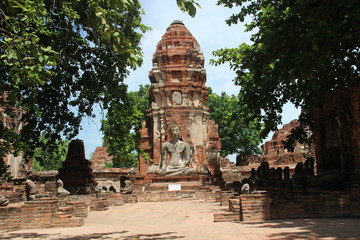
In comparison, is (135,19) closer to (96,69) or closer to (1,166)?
(96,69)

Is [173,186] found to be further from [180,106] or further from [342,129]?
[342,129]

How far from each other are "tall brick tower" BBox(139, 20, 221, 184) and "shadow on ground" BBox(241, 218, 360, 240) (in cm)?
1666

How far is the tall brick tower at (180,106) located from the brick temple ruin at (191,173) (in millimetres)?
60

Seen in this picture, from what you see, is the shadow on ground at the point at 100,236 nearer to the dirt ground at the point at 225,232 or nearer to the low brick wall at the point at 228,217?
the dirt ground at the point at 225,232

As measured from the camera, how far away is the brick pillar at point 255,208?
782cm

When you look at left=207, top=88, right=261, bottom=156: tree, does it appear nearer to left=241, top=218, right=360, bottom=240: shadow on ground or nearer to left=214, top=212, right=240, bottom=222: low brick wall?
left=214, top=212, right=240, bottom=222: low brick wall

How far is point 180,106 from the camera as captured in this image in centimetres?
2466

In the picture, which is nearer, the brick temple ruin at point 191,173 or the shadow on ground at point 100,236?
the shadow on ground at point 100,236


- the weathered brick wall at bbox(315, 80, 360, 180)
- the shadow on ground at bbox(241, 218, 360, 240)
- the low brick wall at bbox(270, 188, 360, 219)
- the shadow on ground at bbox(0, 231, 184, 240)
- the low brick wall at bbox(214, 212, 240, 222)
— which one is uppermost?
the weathered brick wall at bbox(315, 80, 360, 180)

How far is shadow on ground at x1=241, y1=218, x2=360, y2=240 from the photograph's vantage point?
220 inches

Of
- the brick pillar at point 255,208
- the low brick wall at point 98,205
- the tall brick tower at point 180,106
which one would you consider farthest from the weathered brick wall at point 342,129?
the tall brick tower at point 180,106

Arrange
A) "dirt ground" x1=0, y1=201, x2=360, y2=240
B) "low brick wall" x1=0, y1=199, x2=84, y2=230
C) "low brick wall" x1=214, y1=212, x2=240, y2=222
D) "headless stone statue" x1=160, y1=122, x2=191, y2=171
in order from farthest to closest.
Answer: "headless stone statue" x1=160, y1=122, x2=191, y2=171, "low brick wall" x1=0, y1=199, x2=84, y2=230, "low brick wall" x1=214, y1=212, x2=240, y2=222, "dirt ground" x1=0, y1=201, x2=360, y2=240

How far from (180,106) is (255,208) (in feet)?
55.9

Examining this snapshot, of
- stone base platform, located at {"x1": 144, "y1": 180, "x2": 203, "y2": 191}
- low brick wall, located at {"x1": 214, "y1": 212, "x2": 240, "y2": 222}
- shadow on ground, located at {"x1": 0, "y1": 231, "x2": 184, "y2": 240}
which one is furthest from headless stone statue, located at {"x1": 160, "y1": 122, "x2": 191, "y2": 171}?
shadow on ground, located at {"x1": 0, "y1": 231, "x2": 184, "y2": 240}
